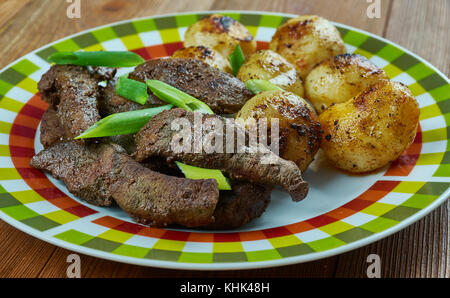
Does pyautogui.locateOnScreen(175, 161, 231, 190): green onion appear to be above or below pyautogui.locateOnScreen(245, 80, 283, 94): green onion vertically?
below

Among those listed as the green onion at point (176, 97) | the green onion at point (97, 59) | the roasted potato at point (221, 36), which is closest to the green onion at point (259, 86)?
the green onion at point (176, 97)

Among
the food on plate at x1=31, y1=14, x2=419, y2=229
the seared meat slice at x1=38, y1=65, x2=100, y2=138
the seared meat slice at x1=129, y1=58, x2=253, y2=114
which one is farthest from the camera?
the seared meat slice at x1=129, y1=58, x2=253, y2=114

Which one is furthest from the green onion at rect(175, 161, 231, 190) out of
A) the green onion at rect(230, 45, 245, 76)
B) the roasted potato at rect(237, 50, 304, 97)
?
the green onion at rect(230, 45, 245, 76)

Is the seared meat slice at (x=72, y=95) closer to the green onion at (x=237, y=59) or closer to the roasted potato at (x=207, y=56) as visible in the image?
the roasted potato at (x=207, y=56)

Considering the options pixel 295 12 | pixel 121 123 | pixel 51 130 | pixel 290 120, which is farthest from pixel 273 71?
pixel 295 12

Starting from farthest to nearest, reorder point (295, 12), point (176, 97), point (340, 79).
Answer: point (295, 12) → point (340, 79) → point (176, 97)

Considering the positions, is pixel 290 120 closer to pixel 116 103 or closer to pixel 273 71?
pixel 273 71

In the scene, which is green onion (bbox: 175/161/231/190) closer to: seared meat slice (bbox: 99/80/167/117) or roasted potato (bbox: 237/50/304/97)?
seared meat slice (bbox: 99/80/167/117)
